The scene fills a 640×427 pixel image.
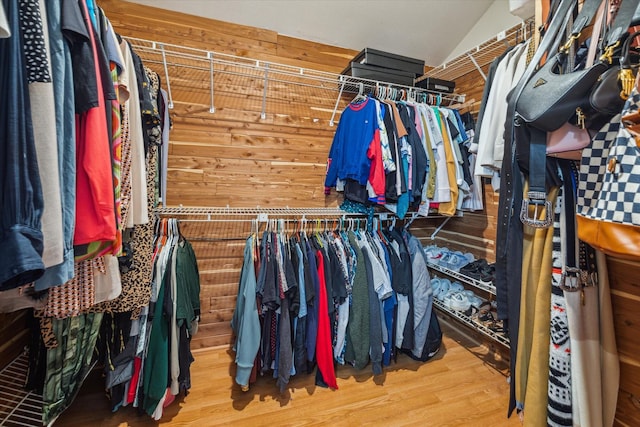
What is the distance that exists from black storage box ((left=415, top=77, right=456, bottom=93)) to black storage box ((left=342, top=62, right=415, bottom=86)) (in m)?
0.17

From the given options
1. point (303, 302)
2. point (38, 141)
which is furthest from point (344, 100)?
point (38, 141)

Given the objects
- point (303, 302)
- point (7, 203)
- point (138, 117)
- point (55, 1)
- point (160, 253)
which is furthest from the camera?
point (303, 302)

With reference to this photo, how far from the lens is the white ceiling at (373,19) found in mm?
1978

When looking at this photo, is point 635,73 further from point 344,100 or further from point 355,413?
point 344,100

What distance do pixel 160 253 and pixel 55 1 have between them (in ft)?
3.84

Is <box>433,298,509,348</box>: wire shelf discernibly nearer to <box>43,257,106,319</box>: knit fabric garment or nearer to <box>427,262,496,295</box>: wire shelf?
<box>427,262,496,295</box>: wire shelf

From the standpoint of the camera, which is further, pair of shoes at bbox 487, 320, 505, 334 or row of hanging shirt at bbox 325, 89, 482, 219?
row of hanging shirt at bbox 325, 89, 482, 219

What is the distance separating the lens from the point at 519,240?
0.90 metres

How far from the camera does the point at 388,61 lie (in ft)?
6.95

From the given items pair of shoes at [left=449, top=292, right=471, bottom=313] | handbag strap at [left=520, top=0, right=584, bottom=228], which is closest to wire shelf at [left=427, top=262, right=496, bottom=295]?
pair of shoes at [left=449, top=292, right=471, bottom=313]

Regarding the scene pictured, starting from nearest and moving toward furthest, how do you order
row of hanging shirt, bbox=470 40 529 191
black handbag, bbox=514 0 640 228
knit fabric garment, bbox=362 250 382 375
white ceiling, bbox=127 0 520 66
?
black handbag, bbox=514 0 640 228 < row of hanging shirt, bbox=470 40 529 191 < knit fabric garment, bbox=362 250 382 375 < white ceiling, bbox=127 0 520 66

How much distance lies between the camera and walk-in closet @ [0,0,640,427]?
0.63m

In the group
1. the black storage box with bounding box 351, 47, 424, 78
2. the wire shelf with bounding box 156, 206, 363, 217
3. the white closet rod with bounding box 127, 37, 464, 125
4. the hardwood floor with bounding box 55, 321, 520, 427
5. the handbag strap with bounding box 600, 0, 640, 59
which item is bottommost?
the hardwood floor with bounding box 55, 321, 520, 427

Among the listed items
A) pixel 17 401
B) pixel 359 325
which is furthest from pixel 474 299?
pixel 17 401
